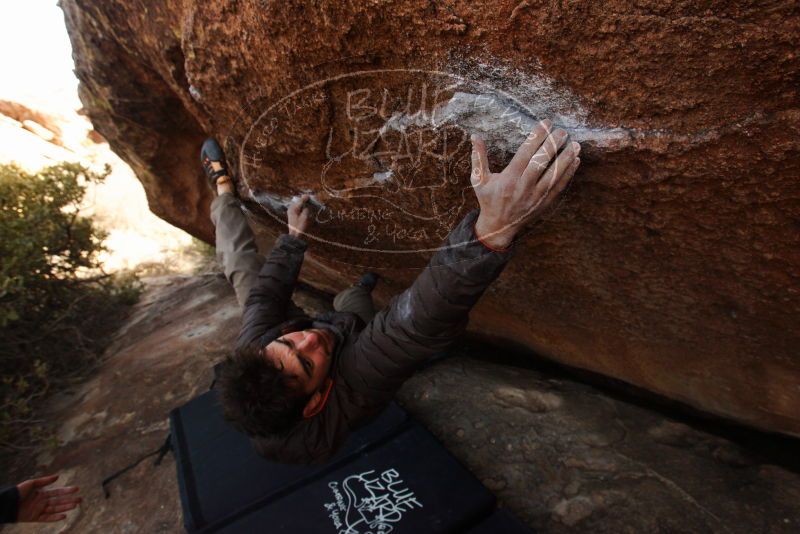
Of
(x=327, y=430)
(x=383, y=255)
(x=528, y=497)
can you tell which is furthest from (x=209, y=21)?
(x=528, y=497)

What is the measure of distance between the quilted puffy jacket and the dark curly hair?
0.50 ft

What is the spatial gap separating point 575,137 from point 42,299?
606cm

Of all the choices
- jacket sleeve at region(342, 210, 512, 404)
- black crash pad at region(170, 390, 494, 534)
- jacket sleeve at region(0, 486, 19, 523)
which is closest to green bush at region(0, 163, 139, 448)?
jacket sleeve at region(0, 486, 19, 523)

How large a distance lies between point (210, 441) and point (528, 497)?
2120 mm

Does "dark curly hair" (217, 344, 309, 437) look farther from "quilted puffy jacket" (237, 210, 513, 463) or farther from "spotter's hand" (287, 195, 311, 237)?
"spotter's hand" (287, 195, 311, 237)

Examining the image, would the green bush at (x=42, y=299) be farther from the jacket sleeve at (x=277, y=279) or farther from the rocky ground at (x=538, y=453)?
the jacket sleeve at (x=277, y=279)

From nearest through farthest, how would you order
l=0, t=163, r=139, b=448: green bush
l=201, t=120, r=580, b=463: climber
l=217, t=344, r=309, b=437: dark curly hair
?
l=201, t=120, r=580, b=463: climber
l=217, t=344, r=309, b=437: dark curly hair
l=0, t=163, r=139, b=448: green bush

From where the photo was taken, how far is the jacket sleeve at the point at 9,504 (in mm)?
2480

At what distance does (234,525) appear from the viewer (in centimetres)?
238

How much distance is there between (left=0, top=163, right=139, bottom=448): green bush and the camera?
418cm

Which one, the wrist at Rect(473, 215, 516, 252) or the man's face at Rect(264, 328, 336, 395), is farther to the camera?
the man's face at Rect(264, 328, 336, 395)

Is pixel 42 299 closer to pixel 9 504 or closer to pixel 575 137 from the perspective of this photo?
pixel 9 504

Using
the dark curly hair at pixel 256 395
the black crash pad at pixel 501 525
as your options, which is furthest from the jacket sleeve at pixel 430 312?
the black crash pad at pixel 501 525

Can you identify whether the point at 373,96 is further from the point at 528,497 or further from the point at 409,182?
the point at 528,497
